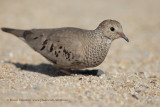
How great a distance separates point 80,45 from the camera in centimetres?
585

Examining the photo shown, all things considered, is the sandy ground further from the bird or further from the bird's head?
the bird's head

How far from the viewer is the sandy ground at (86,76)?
4520mm

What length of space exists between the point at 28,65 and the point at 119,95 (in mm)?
3286

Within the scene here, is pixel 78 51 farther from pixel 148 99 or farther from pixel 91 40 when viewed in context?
pixel 148 99

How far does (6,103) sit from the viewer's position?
4160 millimetres

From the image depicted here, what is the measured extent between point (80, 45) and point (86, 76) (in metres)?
0.66

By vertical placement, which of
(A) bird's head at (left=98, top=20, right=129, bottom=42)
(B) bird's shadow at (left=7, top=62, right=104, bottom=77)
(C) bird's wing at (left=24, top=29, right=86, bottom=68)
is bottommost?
(B) bird's shadow at (left=7, top=62, right=104, bottom=77)

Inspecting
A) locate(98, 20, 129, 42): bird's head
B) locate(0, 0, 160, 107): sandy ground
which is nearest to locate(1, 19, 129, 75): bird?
locate(98, 20, 129, 42): bird's head

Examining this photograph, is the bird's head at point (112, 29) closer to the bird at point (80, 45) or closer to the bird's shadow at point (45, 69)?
the bird at point (80, 45)

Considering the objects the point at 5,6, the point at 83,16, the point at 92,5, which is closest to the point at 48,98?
the point at 83,16

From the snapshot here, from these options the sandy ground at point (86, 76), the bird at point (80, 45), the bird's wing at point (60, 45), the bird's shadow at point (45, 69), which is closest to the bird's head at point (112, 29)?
the bird at point (80, 45)

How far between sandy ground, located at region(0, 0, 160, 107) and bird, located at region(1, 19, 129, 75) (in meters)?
0.33

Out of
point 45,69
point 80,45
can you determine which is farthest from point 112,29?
point 45,69

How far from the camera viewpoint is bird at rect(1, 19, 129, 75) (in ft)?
18.9
